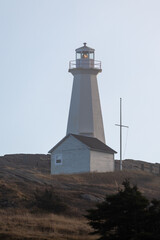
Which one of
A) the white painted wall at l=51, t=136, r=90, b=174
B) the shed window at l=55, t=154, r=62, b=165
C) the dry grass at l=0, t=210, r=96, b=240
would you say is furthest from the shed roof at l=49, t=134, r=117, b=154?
the dry grass at l=0, t=210, r=96, b=240

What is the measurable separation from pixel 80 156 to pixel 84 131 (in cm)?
382

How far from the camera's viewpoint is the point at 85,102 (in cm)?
5359

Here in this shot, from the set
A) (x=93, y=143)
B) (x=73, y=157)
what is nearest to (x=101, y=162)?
(x=93, y=143)

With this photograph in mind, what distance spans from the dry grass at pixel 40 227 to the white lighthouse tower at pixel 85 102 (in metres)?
22.0

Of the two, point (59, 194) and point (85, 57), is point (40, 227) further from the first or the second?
point (85, 57)

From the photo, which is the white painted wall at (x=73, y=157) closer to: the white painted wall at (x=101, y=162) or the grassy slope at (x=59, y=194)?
the white painted wall at (x=101, y=162)

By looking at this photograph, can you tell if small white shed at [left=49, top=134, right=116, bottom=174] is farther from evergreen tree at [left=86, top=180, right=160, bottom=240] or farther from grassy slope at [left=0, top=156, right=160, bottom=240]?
evergreen tree at [left=86, top=180, right=160, bottom=240]

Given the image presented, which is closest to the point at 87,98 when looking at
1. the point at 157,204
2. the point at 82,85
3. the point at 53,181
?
the point at 82,85

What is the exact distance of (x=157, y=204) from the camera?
77.7 ft

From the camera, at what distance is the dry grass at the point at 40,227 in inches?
1006

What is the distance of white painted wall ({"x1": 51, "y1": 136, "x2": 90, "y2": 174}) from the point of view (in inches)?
1960

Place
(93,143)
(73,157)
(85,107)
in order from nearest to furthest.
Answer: (73,157)
(93,143)
(85,107)

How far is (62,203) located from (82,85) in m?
21.4

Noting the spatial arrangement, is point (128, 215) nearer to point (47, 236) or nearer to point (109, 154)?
point (47, 236)
